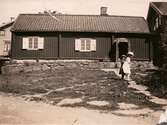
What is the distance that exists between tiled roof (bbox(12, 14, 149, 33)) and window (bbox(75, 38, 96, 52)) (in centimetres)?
91

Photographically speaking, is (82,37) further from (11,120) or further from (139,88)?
(11,120)

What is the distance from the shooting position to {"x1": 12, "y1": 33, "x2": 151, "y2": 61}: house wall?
3175cm

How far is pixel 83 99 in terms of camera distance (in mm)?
15469

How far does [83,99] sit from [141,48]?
18022 mm

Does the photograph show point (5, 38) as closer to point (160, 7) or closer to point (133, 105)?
point (160, 7)

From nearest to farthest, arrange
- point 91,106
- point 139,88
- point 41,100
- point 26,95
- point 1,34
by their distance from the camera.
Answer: point 91,106 → point 41,100 → point 26,95 → point 139,88 → point 1,34

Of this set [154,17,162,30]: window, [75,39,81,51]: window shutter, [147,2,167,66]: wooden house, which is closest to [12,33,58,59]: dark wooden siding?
[75,39,81,51]: window shutter

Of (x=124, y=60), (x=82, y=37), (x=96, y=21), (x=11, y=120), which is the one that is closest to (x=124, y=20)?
(x=96, y=21)

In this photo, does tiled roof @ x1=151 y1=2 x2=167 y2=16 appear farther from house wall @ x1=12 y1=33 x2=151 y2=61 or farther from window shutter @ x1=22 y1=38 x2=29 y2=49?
window shutter @ x1=22 y1=38 x2=29 y2=49

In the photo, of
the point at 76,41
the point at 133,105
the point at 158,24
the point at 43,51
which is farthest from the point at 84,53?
the point at 133,105

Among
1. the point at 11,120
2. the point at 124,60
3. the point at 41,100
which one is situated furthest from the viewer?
the point at 124,60

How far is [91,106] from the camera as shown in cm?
1395

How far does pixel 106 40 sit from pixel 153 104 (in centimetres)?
1823

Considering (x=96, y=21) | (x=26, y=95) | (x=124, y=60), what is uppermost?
(x=96, y=21)
